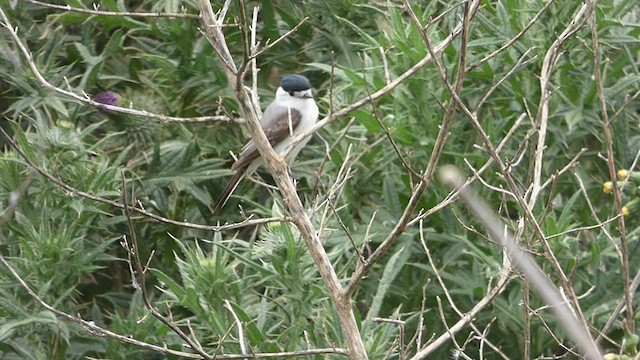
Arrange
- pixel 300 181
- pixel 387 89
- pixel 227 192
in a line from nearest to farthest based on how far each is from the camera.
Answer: pixel 387 89
pixel 227 192
pixel 300 181

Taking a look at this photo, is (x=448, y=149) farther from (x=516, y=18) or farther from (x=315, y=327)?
(x=315, y=327)

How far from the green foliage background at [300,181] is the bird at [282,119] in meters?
0.10

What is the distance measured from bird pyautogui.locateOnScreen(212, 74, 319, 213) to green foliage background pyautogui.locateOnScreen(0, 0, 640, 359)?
0.10m

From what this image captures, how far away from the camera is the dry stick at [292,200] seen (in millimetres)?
2932

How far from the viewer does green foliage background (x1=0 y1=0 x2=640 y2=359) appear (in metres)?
4.37

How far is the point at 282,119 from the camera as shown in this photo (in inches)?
251

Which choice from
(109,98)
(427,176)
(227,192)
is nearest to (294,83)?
(227,192)

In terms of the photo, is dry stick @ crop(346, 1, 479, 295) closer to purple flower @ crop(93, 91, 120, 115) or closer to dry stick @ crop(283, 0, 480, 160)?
dry stick @ crop(283, 0, 480, 160)

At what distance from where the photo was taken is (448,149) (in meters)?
4.79

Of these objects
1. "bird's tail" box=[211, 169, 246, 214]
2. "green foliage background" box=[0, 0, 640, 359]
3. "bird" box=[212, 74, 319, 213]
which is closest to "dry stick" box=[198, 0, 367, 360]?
"green foliage background" box=[0, 0, 640, 359]

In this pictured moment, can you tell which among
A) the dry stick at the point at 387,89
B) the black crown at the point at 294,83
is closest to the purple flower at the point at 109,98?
the black crown at the point at 294,83

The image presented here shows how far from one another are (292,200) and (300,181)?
265 cm

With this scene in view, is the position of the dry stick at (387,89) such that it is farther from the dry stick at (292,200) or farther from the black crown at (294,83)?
the black crown at (294,83)

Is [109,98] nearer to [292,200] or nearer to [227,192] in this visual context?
[227,192]
